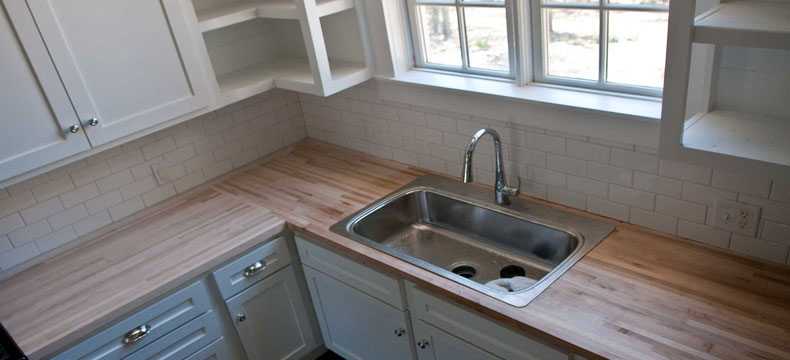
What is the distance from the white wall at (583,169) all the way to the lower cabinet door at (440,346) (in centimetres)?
66

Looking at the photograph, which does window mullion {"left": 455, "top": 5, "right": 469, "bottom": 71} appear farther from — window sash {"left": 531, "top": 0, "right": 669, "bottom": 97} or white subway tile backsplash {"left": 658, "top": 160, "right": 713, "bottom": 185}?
white subway tile backsplash {"left": 658, "top": 160, "right": 713, "bottom": 185}

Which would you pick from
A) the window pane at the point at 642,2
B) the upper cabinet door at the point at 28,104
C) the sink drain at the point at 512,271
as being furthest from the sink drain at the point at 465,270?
the upper cabinet door at the point at 28,104

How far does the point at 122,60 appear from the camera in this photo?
2145 mm

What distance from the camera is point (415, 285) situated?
1.99m

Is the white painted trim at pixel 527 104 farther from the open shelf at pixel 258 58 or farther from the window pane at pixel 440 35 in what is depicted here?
the open shelf at pixel 258 58

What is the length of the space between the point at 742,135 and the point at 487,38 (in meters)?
1.06

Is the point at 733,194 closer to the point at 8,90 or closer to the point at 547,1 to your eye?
the point at 547,1

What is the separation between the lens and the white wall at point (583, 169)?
5.71 feet

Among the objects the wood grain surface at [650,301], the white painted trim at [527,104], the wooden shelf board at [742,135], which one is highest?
the wooden shelf board at [742,135]

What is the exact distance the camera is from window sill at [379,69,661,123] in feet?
6.06

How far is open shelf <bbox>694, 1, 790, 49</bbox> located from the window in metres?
0.45

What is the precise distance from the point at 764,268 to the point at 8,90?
2396 mm

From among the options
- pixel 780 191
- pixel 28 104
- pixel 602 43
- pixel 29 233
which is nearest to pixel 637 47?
pixel 602 43

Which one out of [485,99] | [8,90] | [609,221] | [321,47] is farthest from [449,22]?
[8,90]
